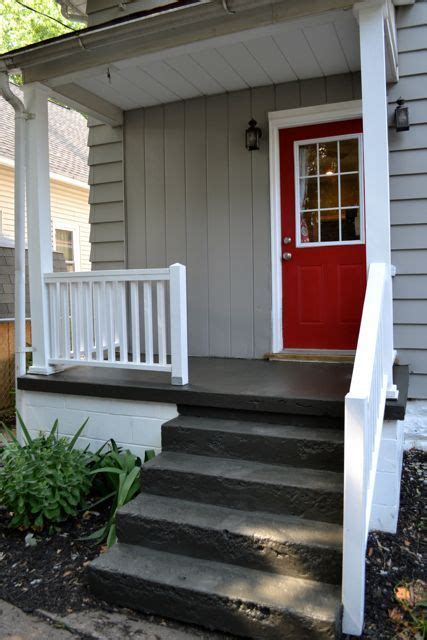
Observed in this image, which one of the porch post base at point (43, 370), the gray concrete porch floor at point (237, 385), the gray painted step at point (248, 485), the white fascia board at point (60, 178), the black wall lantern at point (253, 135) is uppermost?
the white fascia board at point (60, 178)

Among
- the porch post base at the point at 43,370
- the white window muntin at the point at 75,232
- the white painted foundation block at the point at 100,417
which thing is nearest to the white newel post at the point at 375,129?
the white painted foundation block at the point at 100,417

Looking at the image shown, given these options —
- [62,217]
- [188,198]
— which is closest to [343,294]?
[188,198]

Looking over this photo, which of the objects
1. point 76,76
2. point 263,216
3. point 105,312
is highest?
point 76,76

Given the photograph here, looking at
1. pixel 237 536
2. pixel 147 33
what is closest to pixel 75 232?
pixel 147 33

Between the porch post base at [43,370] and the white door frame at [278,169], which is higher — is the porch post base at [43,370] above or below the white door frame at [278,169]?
below

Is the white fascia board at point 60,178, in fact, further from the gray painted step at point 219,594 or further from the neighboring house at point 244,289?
the gray painted step at point 219,594

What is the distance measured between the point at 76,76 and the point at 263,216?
1785 millimetres

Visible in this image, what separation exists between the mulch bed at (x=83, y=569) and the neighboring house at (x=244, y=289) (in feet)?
0.52

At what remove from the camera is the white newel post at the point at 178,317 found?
3.20 m

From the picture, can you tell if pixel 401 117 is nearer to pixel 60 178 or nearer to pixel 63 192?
pixel 60 178

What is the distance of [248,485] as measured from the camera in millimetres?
2502

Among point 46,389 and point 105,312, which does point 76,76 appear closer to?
point 105,312

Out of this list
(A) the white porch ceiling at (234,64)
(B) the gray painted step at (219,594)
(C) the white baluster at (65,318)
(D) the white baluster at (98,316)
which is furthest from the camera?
(C) the white baluster at (65,318)

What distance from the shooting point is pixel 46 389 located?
3.71 meters
